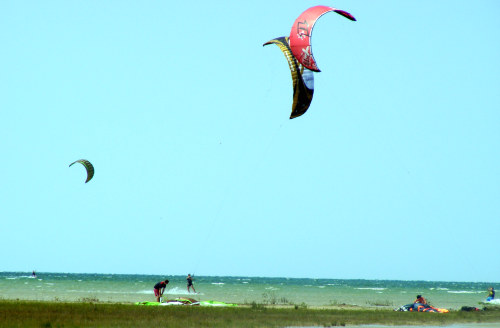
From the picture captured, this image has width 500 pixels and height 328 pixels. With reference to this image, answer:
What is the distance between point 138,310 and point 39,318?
4515 millimetres

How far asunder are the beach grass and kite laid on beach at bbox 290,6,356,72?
771 centimetres

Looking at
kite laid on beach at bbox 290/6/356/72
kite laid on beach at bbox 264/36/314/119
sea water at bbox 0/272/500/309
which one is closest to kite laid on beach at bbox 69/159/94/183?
sea water at bbox 0/272/500/309

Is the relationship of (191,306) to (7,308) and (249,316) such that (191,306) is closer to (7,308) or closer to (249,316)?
(249,316)

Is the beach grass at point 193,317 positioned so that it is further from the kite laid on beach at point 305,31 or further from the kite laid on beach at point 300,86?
the kite laid on beach at point 305,31

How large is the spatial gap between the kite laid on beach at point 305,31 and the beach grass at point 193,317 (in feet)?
25.3

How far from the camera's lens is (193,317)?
21.9m

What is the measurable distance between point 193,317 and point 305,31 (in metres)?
9.31

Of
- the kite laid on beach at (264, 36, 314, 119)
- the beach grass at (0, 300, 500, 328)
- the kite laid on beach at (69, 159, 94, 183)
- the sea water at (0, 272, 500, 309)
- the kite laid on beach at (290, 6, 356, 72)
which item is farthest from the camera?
the sea water at (0, 272, 500, 309)

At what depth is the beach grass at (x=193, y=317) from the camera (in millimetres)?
19266

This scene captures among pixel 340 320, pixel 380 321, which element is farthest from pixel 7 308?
pixel 380 321

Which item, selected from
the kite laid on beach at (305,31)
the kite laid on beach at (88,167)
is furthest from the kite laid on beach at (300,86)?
the kite laid on beach at (88,167)

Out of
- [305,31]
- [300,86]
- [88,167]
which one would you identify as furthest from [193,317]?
[88,167]

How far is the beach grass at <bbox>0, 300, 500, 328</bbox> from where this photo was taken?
63.2ft

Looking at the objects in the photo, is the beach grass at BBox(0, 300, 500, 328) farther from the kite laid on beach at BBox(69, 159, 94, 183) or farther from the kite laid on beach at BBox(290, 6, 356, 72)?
the kite laid on beach at BBox(69, 159, 94, 183)
